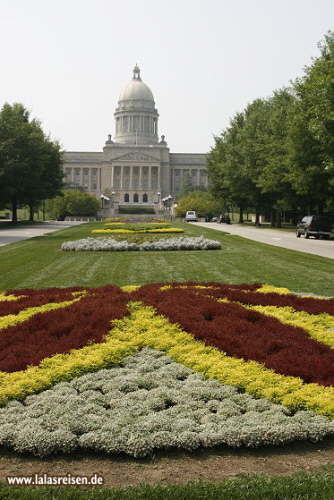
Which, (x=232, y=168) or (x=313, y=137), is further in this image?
(x=232, y=168)

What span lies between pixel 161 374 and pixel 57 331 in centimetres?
204

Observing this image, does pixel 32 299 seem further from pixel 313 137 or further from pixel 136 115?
pixel 136 115

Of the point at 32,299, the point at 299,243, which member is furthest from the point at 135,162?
the point at 32,299

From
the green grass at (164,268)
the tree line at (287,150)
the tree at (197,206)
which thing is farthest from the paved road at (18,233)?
the tree at (197,206)

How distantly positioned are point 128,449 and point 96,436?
0.31 m

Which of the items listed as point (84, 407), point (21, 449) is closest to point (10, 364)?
point (84, 407)

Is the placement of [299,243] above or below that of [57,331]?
below

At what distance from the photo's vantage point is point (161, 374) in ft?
20.9

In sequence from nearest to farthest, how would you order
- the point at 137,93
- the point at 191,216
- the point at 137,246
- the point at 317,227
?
1. the point at 137,246
2. the point at 317,227
3. the point at 191,216
4. the point at 137,93

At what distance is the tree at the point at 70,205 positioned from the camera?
294 ft

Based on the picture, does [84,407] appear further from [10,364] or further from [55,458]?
[10,364]

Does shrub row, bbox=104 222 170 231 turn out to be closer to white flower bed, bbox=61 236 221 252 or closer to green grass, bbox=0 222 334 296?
white flower bed, bbox=61 236 221 252

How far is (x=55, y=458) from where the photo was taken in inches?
184

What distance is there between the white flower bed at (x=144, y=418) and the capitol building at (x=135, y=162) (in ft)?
520
